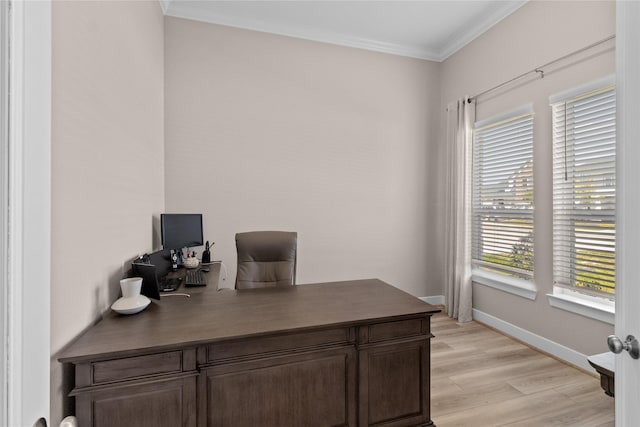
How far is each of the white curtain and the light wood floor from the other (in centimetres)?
63

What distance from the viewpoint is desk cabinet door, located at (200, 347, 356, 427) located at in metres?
1.39

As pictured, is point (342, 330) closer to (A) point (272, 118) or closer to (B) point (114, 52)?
(B) point (114, 52)

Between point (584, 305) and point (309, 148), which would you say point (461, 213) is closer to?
point (584, 305)

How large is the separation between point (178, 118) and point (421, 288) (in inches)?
135

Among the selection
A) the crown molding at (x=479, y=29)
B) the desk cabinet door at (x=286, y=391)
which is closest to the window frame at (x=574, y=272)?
the crown molding at (x=479, y=29)

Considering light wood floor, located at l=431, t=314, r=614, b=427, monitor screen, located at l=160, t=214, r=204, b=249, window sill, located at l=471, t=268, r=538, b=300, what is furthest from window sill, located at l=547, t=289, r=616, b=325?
monitor screen, located at l=160, t=214, r=204, b=249

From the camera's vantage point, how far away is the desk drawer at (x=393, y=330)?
159 centimetres

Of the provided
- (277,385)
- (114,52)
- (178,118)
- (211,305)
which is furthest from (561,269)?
(178,118)

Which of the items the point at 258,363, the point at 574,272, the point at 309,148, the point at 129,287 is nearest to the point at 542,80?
the point at 574,272

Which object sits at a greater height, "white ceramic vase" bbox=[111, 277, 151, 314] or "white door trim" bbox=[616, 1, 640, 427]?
"white door trim" bbox=[616, 1, 640, 427]

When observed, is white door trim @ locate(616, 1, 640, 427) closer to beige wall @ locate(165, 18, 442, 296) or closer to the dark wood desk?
the dark wood desk

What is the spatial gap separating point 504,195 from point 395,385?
2.44m

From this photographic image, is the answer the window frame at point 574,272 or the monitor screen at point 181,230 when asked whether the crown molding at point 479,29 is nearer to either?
the window frame at point 574,272

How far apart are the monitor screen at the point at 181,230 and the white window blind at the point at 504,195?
297cm
